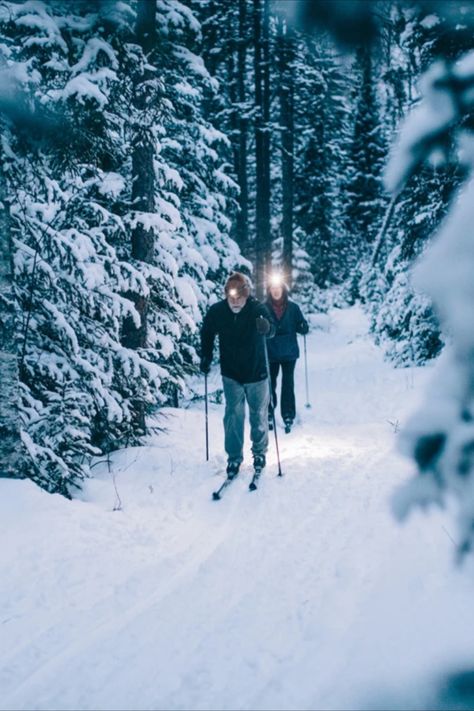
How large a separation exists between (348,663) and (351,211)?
109 ft

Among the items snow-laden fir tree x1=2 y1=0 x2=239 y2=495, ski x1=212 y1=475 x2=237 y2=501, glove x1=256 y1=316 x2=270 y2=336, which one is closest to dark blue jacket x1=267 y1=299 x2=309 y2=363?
snow-laden fir tree x1=2 y1=0 x2=239 y2=495

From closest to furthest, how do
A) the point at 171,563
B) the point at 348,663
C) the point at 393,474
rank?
the point at 348,663 → the point at 171,563 → the point at 393,474

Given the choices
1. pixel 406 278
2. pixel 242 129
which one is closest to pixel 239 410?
pixel 406 278

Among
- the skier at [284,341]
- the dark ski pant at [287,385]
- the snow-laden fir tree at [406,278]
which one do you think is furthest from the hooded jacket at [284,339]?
the snow-laden fir tree at [406,278]

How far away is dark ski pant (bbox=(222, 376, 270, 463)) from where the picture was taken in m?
6.99

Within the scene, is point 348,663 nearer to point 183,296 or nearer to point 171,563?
point 171,563

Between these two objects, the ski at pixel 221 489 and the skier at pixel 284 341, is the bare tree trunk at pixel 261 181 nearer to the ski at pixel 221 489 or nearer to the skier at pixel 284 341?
the skier at pixel 284 341

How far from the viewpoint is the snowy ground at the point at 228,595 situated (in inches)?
120

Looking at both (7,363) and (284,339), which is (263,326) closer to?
(284,339)

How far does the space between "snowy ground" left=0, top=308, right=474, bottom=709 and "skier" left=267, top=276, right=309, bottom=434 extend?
244cm

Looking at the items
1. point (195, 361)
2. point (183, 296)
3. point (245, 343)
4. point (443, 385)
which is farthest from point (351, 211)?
point (443, 385)

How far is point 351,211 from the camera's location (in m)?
33.5

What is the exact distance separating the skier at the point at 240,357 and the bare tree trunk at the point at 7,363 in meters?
2.63

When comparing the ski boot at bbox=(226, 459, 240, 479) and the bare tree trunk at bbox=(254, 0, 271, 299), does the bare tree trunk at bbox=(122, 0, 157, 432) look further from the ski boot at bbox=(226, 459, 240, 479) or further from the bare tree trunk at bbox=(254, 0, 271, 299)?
the bare tree trunk at bbox=(254, 0, 271, 299)
